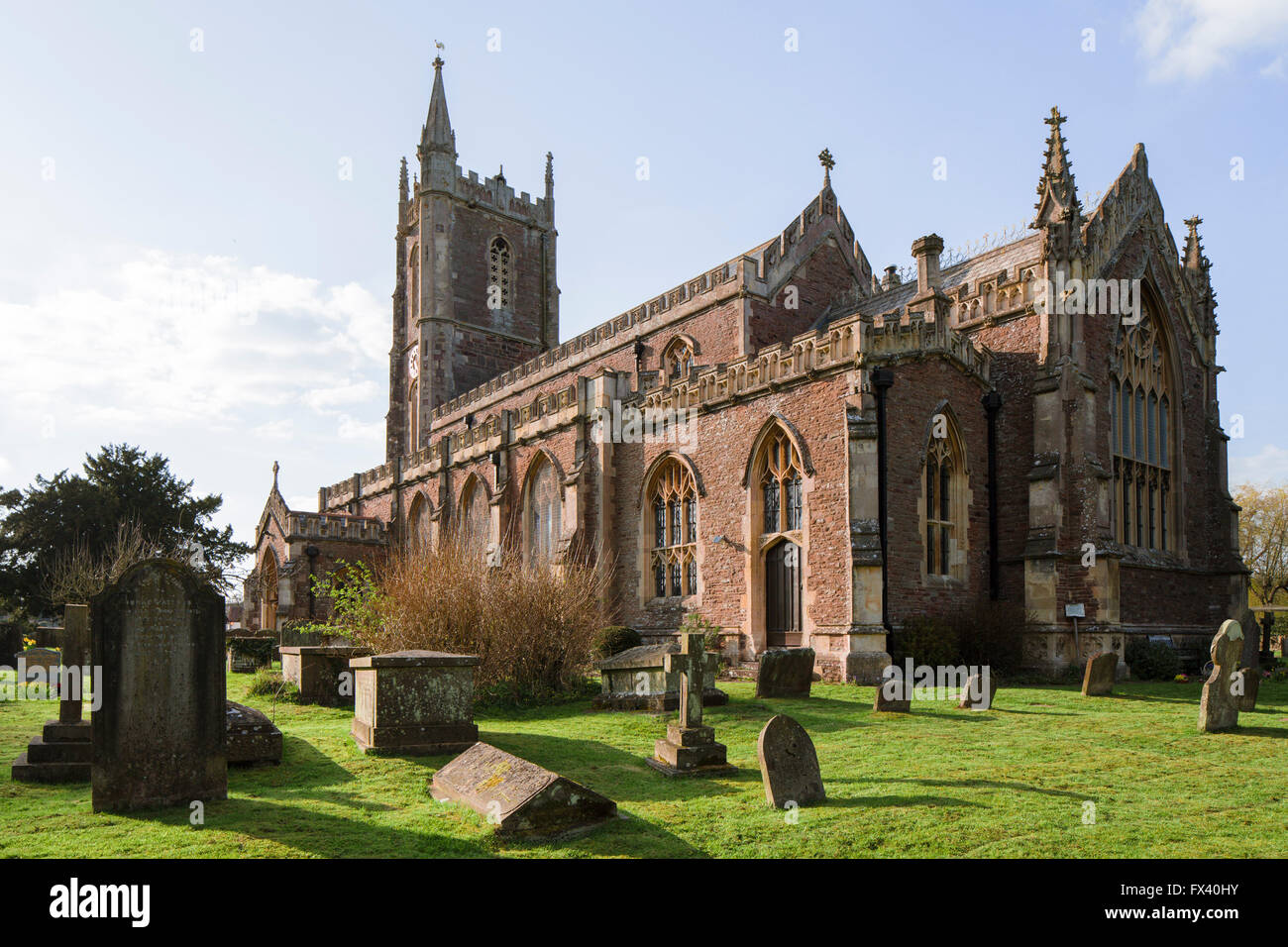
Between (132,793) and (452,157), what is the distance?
37.6 metres

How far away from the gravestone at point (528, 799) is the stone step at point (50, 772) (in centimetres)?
364

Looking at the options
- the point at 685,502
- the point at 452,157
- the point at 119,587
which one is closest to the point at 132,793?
the point at 119,587

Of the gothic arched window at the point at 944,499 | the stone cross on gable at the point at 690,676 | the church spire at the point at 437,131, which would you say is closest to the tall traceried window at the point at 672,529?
the gothic arched window at the point at 944,499

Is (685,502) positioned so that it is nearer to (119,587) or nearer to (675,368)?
(675,368)

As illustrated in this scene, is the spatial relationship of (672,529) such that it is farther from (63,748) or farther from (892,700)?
(63,748)

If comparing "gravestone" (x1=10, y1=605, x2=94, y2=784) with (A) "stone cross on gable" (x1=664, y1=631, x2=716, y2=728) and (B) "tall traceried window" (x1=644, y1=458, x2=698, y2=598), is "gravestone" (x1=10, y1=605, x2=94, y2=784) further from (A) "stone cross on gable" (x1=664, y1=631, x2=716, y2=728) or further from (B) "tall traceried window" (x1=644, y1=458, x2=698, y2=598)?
(B) "tall traceried window" (x1=644, y1=458, x2=698, y2=598)

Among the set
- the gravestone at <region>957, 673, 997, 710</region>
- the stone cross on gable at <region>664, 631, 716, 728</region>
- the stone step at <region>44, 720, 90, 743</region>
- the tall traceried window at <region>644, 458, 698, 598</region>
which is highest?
the tall traceried window at <region>644, 458, 698, 598</region>

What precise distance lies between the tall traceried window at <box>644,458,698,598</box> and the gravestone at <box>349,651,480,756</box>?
1113 cm

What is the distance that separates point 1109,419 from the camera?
19.3 metres

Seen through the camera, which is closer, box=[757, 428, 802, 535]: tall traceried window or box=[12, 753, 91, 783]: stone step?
box=[12, 753, 91, 783]: stone step

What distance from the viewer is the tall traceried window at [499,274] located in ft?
136

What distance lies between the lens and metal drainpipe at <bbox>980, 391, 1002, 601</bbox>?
727 inches

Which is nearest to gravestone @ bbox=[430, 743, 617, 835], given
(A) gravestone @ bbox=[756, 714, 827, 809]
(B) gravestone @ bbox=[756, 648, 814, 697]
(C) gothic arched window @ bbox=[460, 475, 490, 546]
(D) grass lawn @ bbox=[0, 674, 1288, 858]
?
(D) grass lawn @ bbox=[0, 674, 1288, 858]

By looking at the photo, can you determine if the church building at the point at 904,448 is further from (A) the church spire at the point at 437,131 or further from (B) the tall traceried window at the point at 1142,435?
(A) the church spire at the point at 437,131
